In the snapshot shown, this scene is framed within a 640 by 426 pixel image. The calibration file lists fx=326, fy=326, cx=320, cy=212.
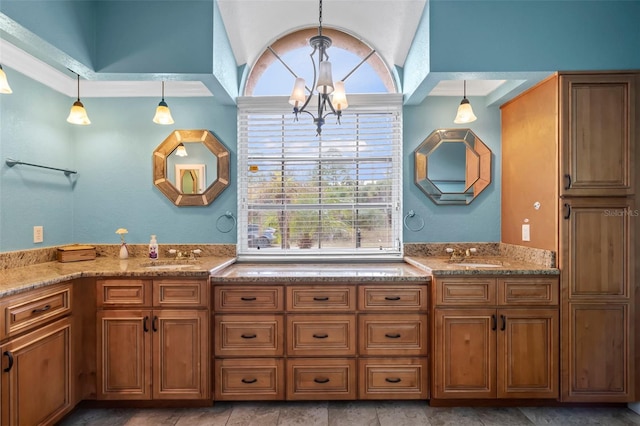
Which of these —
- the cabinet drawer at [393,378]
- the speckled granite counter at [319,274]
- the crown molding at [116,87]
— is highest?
the crown molding at [116,87]

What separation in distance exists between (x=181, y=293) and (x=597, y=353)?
2.83 m

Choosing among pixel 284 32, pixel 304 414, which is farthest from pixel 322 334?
pixel 284 32

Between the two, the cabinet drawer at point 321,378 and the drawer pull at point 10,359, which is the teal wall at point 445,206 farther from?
the drawer pull at point 10,359

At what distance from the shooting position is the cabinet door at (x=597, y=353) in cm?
218

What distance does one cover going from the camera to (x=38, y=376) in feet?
6.03

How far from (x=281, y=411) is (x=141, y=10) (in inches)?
112

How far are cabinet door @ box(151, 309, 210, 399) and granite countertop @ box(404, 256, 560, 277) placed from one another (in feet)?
5.33

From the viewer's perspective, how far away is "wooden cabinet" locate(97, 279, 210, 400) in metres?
2.19

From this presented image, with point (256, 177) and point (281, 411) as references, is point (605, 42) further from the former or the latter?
point (281, 411)

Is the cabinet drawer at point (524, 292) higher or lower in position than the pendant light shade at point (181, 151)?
lower

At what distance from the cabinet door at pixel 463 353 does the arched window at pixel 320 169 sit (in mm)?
863

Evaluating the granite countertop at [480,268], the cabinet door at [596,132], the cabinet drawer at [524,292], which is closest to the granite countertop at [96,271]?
the granite countertop at [480,268]

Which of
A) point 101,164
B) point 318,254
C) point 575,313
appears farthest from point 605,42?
point 101,164

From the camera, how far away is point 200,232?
114 inches
